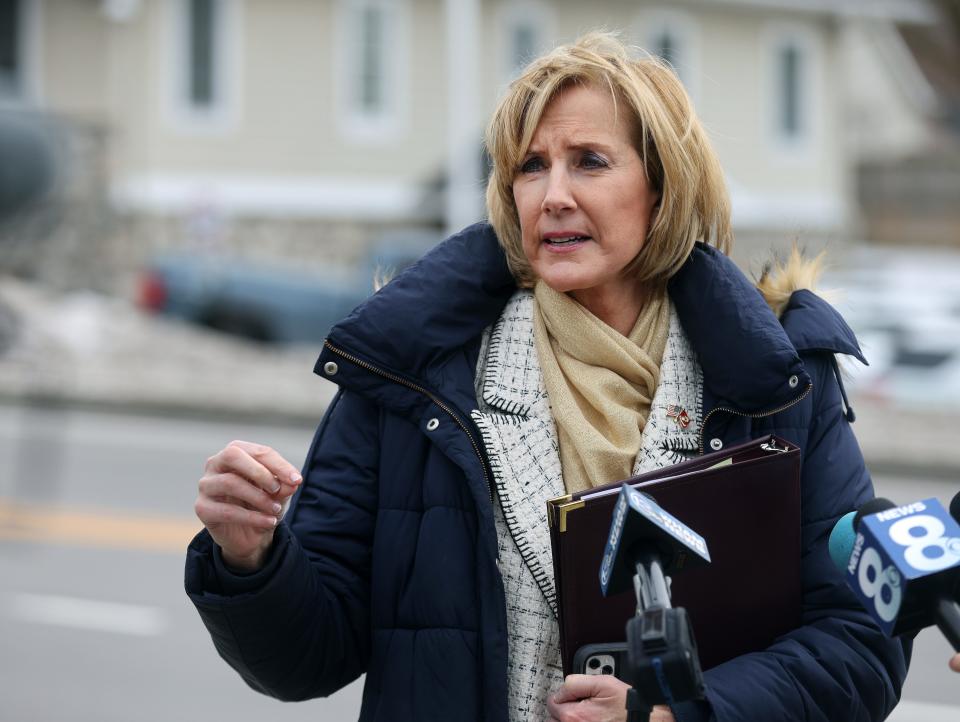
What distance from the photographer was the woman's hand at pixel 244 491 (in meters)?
1.98

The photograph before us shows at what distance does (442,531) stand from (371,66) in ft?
73.9

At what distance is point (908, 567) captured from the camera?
1588 millimetres

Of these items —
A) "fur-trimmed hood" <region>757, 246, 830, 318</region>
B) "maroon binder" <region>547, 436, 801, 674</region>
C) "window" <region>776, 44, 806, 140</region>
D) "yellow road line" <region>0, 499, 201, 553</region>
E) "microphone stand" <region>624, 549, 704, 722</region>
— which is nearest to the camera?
"microphone stand" <region>624, 549, 704, 722</region>

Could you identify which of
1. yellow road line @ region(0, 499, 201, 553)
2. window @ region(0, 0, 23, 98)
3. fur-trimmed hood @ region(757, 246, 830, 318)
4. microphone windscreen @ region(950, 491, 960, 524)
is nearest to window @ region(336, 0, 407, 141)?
window @ region(0, 0, 23, 98)

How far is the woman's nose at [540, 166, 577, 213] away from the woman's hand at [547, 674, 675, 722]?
734 millimetres

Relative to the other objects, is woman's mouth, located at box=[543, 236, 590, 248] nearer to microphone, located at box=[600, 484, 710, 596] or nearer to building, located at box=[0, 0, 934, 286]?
microphone, located at box=[600, 484, 710, 596]

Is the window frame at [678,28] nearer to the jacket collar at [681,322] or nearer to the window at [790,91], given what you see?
the window at [790,91]

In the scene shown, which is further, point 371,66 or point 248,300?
point 371,66

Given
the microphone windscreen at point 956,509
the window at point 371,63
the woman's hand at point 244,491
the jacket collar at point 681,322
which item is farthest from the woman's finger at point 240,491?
the window at point 371,63

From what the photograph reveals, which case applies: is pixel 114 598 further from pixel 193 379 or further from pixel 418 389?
pixel 193 379

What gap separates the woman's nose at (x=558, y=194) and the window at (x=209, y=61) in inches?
839

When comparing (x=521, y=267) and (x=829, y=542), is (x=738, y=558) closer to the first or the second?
(x=829, y=542)

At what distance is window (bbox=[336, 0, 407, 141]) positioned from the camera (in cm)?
2364

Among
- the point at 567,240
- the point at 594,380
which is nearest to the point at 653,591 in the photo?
the point at 594,380
